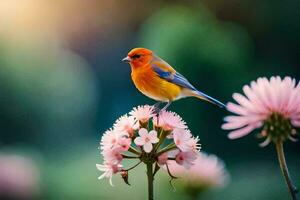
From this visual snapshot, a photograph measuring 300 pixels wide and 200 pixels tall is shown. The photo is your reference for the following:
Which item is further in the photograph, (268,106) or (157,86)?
(157,86)

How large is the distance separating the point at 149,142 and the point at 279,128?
0.11m

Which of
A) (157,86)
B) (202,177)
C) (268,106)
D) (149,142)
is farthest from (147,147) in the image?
(202,177)

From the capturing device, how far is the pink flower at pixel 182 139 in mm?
609

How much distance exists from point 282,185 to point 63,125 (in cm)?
116

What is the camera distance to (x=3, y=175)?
1.53m

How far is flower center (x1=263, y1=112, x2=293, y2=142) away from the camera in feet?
1.86

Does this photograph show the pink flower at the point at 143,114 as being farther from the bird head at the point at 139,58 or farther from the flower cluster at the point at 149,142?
the bird head at the point at 139,58

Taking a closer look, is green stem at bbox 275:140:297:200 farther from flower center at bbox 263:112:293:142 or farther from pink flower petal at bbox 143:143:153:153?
pink flower petal at bbox 143:143:153:153

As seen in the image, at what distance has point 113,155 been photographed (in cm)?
63

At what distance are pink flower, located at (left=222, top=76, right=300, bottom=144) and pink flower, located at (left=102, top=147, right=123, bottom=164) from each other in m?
0.12

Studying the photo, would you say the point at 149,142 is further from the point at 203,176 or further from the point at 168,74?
the point at 203,176

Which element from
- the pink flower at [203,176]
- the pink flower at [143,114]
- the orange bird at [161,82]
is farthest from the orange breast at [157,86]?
the pink flower at [143,114]

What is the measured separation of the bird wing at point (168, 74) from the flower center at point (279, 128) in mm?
363

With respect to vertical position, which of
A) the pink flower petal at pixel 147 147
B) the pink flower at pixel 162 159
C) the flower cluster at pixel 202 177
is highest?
the flower cluster at pixel 202 177
